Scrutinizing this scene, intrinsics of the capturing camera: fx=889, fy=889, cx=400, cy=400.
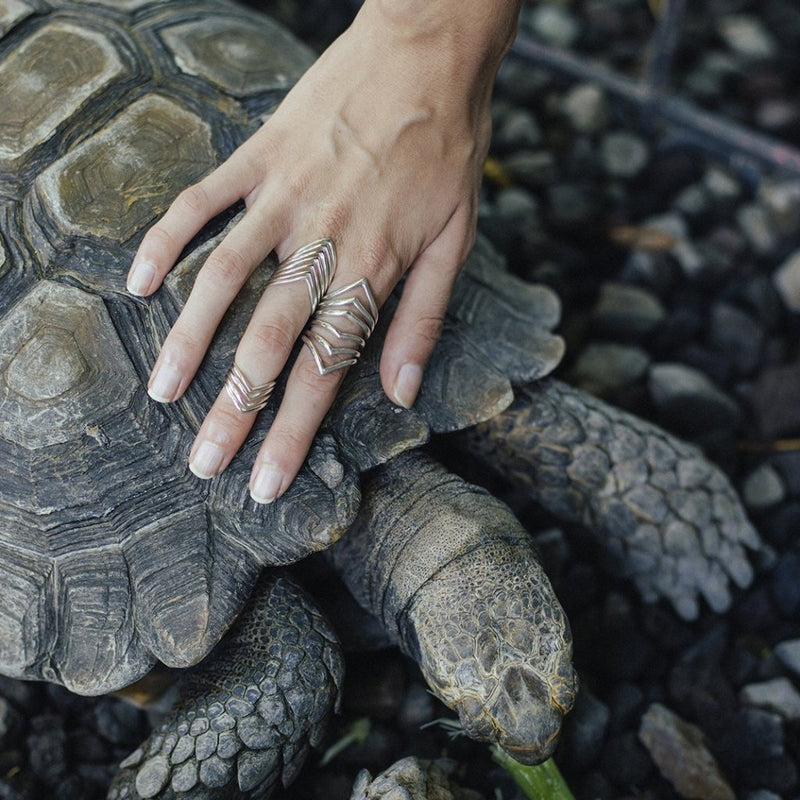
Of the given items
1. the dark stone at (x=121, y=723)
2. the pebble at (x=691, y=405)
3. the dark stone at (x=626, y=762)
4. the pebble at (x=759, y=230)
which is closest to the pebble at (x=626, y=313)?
the pebble at (x=691, y=405)

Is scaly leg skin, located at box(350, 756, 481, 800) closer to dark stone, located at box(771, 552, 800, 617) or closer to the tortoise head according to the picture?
the tortoise head

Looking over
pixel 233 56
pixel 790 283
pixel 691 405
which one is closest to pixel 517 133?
pixel 790 283

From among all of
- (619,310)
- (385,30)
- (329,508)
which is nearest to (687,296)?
(619,310)

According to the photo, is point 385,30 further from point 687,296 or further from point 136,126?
point 687,296

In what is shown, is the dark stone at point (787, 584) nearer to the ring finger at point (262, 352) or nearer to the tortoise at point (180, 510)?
the tortoise at point (180, 510)

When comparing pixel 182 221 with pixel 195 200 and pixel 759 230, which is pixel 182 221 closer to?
pixel 195 200

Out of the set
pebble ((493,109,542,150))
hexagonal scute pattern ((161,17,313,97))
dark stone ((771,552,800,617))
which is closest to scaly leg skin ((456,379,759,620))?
dark stone ((771,552,800,617))
